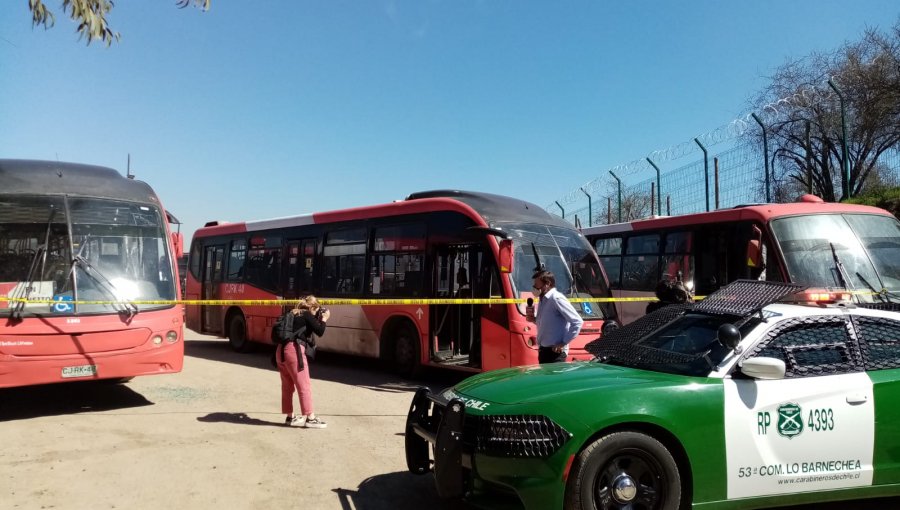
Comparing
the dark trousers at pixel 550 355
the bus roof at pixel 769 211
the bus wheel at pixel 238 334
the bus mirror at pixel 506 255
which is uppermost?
the bus roof at pixel 769 211

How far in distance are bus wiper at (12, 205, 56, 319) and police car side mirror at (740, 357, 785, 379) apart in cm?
762

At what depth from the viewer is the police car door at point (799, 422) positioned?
4.20 metres

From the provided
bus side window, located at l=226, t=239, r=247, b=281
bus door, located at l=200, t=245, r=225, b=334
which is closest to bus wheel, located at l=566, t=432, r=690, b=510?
bus side window, located at l=226, t=239, r=247, b=281

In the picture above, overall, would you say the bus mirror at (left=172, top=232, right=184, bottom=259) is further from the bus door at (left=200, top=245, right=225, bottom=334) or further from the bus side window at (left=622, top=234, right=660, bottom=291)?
the bus side window at (left=622, top=234, right=660, bottom=291)

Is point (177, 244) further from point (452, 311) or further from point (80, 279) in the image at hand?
point (452, 311)

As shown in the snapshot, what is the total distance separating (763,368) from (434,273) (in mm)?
7189

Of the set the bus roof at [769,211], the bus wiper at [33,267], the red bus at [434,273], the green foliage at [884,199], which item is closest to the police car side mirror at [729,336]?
the red bus at [434,273]

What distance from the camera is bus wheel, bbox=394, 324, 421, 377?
439 inches

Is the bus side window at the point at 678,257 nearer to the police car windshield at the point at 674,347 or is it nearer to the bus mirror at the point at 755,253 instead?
the bus mirror at the point at 755,253

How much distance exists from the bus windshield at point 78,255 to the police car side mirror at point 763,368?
7.18m

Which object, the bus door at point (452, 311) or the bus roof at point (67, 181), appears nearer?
the bus roof at point (67, 181)

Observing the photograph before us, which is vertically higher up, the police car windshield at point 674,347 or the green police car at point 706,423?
the police car windshield at point 674,347

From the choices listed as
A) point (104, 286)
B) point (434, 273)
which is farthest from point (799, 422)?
point (104, 286)

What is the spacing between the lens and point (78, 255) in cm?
845
